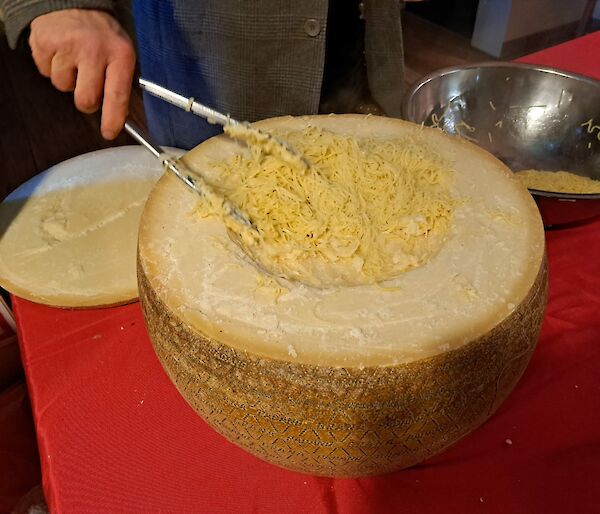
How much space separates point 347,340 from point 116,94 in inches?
26.6

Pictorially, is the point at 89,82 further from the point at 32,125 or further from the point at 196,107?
the point at 32,125

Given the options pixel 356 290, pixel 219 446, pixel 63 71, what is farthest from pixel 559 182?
pixel 63 71

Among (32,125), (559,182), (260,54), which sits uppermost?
(260,54)

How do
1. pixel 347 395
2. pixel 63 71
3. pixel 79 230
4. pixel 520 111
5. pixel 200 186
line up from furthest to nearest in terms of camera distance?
1. pixel 520 111
2. pixel 79 230
3. pixel 63 71
4. pixel 200 186
5. pixel 347 395

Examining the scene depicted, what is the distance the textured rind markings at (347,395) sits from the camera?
2.07 feet

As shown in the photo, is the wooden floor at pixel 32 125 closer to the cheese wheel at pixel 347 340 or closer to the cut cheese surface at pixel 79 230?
the cut cheese surface at pixel 79 230

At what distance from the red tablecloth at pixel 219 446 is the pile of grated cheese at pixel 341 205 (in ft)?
1.14

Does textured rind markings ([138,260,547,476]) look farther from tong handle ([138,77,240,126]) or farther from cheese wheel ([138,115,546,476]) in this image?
tong handle ([138,77,240,126])

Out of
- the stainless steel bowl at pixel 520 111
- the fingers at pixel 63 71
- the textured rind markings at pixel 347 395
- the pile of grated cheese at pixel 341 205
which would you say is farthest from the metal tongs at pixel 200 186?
the stainless steel bowl at pixel 520 111

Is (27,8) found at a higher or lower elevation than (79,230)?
higher

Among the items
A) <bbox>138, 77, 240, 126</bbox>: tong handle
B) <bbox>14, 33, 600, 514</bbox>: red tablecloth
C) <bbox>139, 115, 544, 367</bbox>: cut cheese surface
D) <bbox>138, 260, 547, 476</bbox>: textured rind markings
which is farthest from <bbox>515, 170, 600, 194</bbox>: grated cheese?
<bbox>138, 77, 240, 126</bbox>: tong handle

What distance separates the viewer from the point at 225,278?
718mm

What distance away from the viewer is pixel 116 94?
3.30 feet

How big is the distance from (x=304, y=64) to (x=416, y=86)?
34 cm
